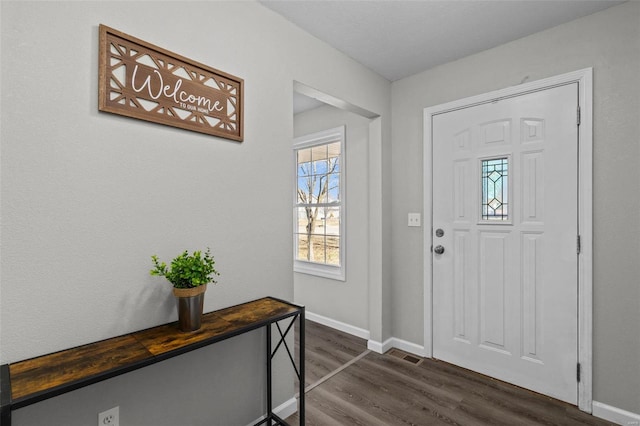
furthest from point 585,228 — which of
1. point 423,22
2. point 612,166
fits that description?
point 423,22

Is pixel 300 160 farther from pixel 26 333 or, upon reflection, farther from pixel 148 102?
pixel 26 333

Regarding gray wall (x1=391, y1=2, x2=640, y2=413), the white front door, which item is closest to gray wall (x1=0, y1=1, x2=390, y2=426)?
the white front door

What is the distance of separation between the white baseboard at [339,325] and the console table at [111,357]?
163 centimetres

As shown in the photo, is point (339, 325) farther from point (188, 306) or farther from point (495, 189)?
point (188, 306)

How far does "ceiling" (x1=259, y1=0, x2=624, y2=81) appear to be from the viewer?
1859 millimetres

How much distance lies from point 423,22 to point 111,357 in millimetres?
2441

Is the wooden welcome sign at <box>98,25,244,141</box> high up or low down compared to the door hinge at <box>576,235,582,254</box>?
up

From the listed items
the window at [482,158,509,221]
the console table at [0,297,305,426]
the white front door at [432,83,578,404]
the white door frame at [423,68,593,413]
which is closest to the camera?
the console table at [0,297,305,426]

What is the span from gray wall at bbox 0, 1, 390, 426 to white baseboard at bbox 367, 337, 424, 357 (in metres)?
1.11

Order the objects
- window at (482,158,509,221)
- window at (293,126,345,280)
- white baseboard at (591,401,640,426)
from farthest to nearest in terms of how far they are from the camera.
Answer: window at (293,126,345,280), window at (482,158,509,221), white baseboard at (591,401,640,426)

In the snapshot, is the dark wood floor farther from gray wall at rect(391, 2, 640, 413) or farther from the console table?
the console table

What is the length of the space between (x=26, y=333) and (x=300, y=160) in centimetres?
310

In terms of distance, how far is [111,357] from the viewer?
109cm

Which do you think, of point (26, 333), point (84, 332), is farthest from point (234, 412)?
point (26, 333)
